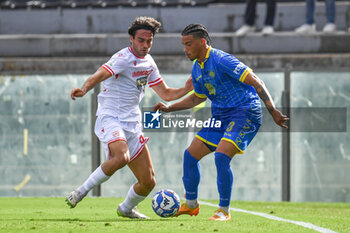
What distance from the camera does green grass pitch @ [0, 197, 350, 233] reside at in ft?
25.4

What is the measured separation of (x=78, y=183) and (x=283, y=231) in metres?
6.89

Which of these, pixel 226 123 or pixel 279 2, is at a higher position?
pixel 279 2

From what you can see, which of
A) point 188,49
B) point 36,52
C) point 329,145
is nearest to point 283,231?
point 188,49

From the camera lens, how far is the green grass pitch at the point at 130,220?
7.75 meters

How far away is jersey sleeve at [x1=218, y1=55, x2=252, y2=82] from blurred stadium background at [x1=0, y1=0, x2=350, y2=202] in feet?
17.5

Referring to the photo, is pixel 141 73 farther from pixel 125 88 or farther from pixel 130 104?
pixel 130 104

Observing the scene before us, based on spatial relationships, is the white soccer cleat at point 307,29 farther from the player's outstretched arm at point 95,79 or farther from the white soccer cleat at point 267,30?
the player's outstretched arm at point 95,79

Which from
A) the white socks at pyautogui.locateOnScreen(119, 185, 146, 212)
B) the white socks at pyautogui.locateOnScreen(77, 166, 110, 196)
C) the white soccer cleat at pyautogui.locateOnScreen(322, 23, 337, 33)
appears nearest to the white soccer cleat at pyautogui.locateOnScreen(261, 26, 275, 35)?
the white soccer cleat at pyautogui.locateOnScreen(322, 23, 337, 33)

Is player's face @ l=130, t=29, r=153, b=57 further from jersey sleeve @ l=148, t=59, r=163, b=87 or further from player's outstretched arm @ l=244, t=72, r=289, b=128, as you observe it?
player's outstretched arm @ l=244, t=72, r=289, b=128

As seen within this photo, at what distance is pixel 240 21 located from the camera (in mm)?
16031

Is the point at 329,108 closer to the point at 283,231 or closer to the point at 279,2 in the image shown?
the point at 279,2

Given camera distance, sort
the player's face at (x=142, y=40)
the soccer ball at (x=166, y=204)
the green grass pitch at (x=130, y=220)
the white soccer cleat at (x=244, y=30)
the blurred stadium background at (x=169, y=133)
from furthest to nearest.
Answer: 1. the white soccer cleat at (x=244, y=30)
2. the blurred stadium background at (x=169, y=133)
3. the player's face at (x=142, y=40)
4. the soccer ball at (x=166, y=204)
5. the green grass pitch at (x=130, y=220)

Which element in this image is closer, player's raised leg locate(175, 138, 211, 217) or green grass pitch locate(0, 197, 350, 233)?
green grass pitch locate(0, 197, 350, 233)

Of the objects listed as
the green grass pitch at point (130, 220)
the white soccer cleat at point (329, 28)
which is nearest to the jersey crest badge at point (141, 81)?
the green grass pitch at point (130, 220)
